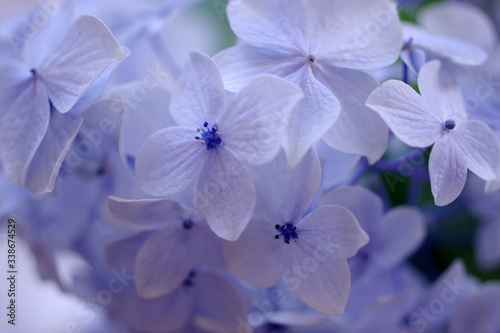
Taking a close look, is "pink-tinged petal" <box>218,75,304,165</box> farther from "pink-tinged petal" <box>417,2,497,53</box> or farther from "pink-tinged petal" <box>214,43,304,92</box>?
"pink-tinged petal" <box>417,2,497,53</box>

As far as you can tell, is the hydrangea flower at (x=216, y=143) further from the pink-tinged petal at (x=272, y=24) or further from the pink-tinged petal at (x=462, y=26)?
the pink-tinged petal at (x=462, y=26)

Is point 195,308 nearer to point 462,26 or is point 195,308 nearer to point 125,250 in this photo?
point 125,250

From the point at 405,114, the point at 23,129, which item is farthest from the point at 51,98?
the point at 405,114

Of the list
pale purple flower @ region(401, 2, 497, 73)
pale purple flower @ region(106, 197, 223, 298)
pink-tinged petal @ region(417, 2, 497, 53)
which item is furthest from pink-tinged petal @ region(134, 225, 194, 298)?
pink-tinged petal @ region(417, 2, 497, 53)

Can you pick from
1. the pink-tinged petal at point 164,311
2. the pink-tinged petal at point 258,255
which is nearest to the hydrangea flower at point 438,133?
the pink-tinged petal at point 258,255

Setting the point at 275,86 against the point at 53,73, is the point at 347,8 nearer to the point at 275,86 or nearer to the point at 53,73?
the point at 275,86

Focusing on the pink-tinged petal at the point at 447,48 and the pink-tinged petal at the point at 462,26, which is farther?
the pink-tinged petal at the point at 462,26
